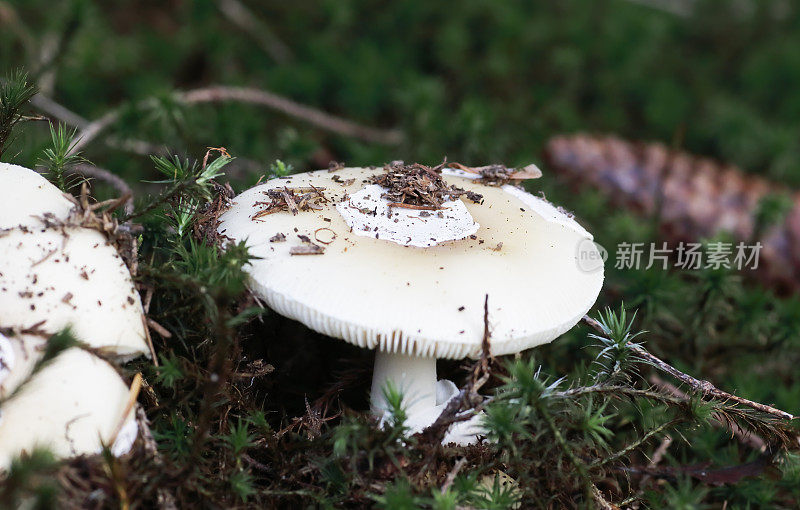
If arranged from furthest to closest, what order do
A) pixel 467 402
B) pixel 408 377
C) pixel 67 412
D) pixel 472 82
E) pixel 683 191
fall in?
pixel 472 82 < pixel 683 191 < pixel 408 377 < pixel 467 402 < pixel 67 412

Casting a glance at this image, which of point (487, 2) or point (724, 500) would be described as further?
point (487, 2)

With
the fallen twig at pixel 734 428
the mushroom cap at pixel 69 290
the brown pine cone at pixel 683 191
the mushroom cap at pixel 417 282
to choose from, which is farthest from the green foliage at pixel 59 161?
the brown pine cone at pixel 683 191

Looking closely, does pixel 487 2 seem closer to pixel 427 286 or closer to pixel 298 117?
pixel 298 117

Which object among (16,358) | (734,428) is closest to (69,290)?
(16,358)

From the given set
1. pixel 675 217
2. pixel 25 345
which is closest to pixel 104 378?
pixel 25 345

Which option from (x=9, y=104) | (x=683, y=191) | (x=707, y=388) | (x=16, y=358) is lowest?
(x=683, y=191)

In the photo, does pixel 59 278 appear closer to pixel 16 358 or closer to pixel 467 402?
pixel 16 358

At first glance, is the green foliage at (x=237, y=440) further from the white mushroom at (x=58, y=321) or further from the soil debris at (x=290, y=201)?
the soil debris at (x=290, y=201)
